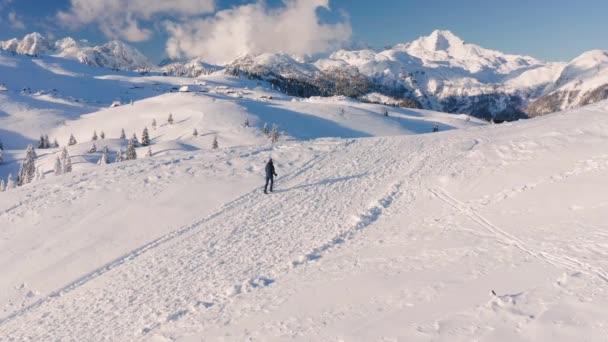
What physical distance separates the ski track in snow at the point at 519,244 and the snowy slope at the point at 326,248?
7cm

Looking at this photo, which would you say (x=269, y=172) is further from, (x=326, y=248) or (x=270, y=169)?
(x=326, y=248)

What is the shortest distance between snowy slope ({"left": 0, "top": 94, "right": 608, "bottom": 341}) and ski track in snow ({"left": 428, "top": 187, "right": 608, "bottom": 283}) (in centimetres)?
7

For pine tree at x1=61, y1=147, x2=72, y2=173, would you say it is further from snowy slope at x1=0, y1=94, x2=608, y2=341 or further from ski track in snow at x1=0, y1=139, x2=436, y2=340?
ski track in snow at x1=0, y1=139, x2=436, y2=340

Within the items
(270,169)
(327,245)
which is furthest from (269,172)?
(327,245)

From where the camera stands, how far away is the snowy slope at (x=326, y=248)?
415 inches

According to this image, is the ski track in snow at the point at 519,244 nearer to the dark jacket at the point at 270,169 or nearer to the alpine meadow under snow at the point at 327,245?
the alpine meadow under snow at the point at 327,245

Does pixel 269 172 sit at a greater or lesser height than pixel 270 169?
lesser

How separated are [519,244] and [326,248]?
6.89 metres

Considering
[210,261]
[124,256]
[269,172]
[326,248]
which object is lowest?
[124,256]

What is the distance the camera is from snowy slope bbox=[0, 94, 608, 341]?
10531 millimetres

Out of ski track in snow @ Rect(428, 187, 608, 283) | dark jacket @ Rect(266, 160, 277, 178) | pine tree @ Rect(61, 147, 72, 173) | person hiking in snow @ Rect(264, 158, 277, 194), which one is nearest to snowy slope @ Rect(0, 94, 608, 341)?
ski track in snow @ Rect(428, 187, 608, 283)

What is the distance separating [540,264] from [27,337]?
16.2m

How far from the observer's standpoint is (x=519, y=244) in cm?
1388

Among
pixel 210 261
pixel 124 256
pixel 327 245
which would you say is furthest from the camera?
pixel 124 256
